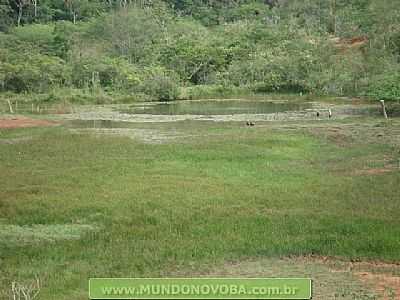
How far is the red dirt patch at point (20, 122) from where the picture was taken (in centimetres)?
4194

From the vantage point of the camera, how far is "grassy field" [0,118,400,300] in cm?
1248

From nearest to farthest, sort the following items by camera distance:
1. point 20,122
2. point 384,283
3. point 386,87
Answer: point 384,283 < point 20,122 < point 386,87

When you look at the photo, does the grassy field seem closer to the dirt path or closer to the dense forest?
the dirt path

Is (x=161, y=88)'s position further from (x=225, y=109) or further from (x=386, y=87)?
(x=386, y=87)

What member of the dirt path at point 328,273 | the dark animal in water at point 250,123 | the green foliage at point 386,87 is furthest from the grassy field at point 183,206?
the green foliage at point 386,87

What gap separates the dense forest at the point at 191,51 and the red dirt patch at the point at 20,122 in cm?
2228

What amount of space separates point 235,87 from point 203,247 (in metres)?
68.9

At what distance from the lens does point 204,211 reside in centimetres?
1647

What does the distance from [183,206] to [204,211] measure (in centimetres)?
79

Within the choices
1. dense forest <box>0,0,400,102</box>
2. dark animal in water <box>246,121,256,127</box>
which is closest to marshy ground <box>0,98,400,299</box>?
dark animal in water <box>246,121,256,127</box>

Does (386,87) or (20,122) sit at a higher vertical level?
(386,87)

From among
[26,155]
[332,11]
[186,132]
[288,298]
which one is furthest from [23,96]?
[288,298]

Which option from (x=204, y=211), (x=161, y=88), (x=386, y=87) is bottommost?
(x=204, y=211)

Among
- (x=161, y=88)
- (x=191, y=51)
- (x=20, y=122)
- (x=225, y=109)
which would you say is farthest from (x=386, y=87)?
(x=191, y=51)
